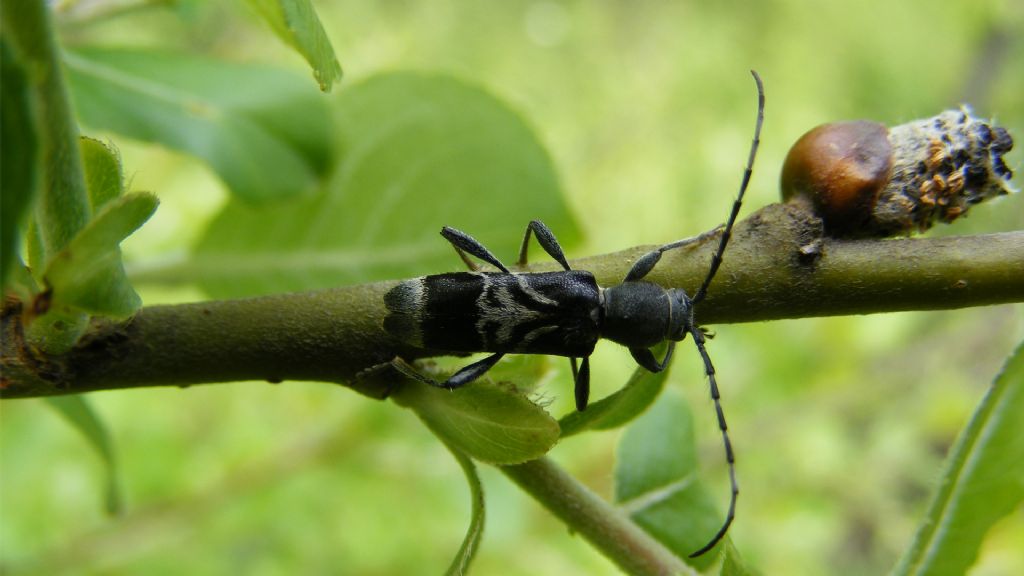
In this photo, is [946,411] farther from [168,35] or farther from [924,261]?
[168,35]

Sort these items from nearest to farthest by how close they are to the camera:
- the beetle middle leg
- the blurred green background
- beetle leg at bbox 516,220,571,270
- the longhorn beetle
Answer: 1. the beetle middle leg
2. the longhorn beetle
3. beetle leg at bbox 516,220,571,270
4. the blurred green background

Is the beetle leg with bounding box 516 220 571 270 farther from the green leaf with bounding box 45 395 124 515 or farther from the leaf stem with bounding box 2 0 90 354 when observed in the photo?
the leaf stem with bounding box 2 0 90 354

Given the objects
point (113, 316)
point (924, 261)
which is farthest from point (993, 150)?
point (113, 316)

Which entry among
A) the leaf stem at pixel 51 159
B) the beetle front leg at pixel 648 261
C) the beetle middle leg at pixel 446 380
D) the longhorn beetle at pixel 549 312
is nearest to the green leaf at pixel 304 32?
the leaf stem at pixel 51 159

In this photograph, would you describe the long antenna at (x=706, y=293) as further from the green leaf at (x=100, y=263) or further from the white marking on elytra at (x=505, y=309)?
the green leaf at (x=100, y=263)

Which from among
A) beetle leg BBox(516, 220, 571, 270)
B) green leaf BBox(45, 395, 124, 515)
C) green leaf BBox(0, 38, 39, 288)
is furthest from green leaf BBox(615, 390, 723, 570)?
green leaf BBox(0, 38, 39, 288)
